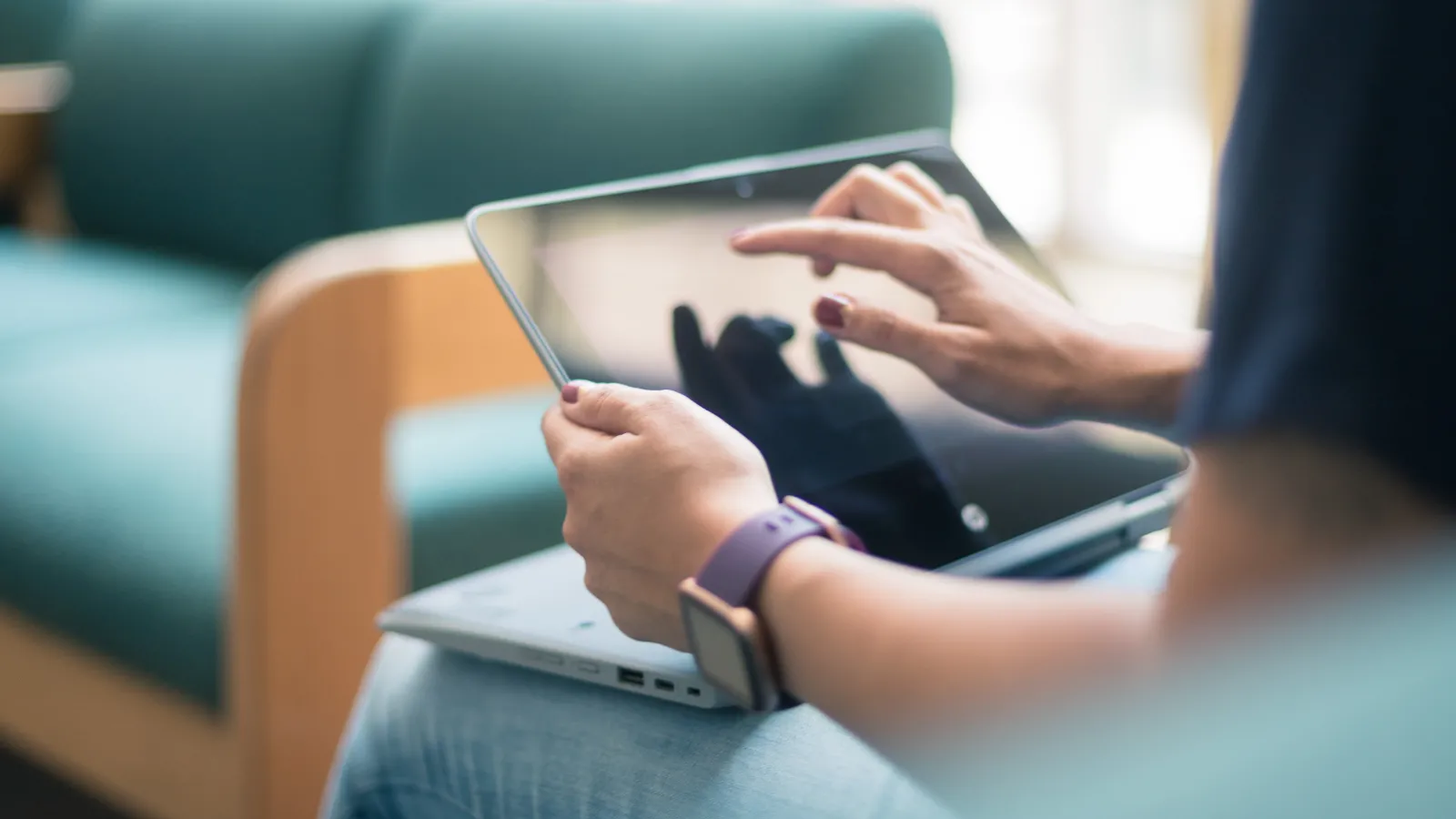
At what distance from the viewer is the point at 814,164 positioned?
804 mm

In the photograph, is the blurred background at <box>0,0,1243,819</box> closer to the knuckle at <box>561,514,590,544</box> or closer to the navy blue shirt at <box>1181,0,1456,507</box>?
the navy blue shirt at <box>1181,0,1456,507</box>

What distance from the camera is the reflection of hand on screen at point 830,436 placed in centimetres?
65

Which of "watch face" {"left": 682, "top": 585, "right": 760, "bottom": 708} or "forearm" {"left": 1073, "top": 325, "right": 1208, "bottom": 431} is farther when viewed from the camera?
"forearm" {"left": 1073, "top": 325, "right": 1208, "bottom": 431}

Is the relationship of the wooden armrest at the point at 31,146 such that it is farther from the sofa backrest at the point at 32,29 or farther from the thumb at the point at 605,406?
the thumb at the point at 605,406

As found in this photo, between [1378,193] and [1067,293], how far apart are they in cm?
48

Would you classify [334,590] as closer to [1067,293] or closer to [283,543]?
[283,543]

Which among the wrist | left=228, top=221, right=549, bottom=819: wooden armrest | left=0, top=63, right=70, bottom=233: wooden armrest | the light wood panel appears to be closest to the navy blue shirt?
the wrist

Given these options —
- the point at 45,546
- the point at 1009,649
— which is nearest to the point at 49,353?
the point at 45,546

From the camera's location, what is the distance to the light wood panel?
1060mm

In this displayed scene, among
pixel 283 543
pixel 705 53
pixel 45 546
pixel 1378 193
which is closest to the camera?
pixel 1378 193

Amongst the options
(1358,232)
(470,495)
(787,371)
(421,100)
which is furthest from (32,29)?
(1358,232)

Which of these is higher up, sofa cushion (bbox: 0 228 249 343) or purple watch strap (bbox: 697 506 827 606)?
purple watch strap (bbox: 697 506 827 606)

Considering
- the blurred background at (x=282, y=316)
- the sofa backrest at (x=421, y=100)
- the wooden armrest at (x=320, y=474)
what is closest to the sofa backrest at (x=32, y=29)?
the blurred background at (x=282, y=316)

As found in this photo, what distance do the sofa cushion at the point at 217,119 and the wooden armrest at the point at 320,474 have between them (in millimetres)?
761
